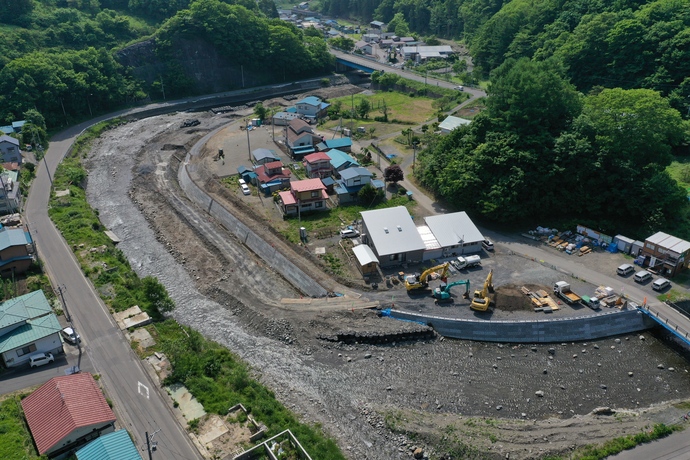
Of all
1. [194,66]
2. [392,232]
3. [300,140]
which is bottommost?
[392,232]

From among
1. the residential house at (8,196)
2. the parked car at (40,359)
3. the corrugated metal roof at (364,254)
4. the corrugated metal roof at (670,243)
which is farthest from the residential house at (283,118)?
the parked car at (40,359)

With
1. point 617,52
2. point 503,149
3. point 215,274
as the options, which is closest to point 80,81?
point 215,274

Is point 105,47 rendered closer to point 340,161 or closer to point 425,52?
point 340,161

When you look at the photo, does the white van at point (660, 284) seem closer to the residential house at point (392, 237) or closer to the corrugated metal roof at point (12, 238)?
the residential house at point (392, 237)

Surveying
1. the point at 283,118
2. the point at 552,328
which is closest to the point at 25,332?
the point at 552,328

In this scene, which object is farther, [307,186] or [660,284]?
[307,186]

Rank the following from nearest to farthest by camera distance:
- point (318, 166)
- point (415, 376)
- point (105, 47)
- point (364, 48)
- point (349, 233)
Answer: point (415, 376) < point (349, 233) < point (318, 166) < point (105, 47) < point (364, 48)

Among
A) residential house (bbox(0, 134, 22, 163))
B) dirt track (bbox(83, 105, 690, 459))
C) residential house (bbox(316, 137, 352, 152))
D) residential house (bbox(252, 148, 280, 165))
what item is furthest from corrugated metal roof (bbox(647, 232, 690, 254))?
residential house (bbox(0, 134, 22, 163))
